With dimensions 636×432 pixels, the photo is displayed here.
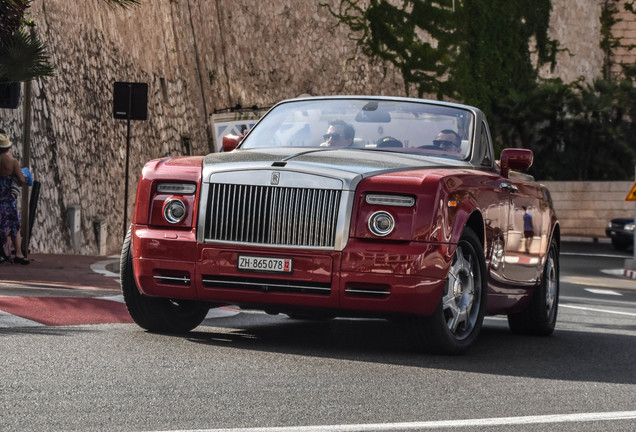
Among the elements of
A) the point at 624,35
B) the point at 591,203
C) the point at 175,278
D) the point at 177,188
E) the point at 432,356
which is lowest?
the point at 591,203

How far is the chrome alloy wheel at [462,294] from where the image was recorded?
26.0 feet

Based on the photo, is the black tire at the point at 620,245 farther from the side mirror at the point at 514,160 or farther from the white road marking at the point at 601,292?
the side mirror at the point at 514,160

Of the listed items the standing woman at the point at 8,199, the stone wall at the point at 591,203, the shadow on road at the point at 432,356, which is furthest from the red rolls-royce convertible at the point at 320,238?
the stone wall at the point at 591,203

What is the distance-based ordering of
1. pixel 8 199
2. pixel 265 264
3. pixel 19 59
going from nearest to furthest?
pixel 265 264 → pixel 8 199 → pixel 19 59

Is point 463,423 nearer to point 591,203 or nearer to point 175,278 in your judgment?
point 175,278

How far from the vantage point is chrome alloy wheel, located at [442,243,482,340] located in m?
7.93

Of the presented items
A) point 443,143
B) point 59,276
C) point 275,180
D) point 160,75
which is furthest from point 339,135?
point 160,75

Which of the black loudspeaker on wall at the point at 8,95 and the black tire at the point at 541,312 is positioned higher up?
the black loudspeaker on wall at the point at 8,95

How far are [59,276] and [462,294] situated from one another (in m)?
7.12

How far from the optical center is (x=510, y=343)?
9516mm

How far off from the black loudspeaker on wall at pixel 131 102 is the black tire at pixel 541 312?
11242 millimetres

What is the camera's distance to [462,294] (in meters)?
8.14

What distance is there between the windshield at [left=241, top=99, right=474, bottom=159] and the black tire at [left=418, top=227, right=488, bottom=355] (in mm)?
1020

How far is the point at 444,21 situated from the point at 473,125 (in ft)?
106
